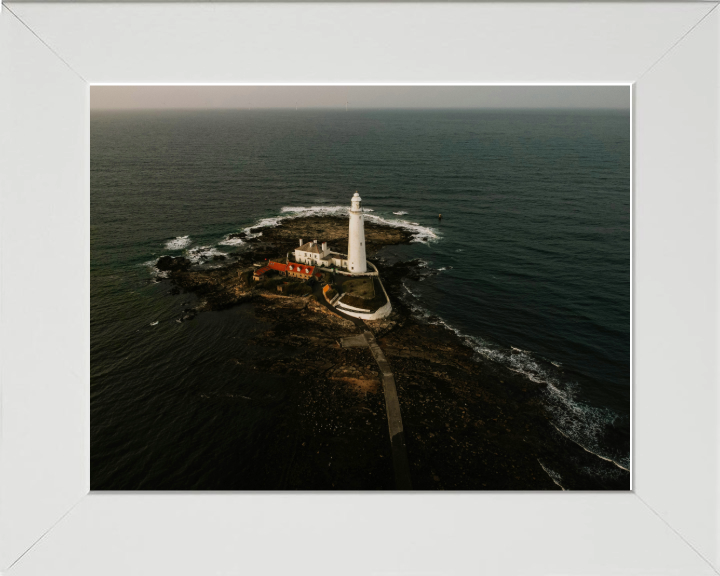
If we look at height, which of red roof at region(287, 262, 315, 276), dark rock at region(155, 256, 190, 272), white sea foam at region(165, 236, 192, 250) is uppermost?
white sea foam at region(165, 236, 192, 250)

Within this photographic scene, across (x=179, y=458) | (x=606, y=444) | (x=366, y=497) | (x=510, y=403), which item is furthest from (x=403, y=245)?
(x=366, y=497)

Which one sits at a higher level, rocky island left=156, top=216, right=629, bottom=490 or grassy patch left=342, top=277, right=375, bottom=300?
grassy patch left=342, top=277, right=375, bottom=300

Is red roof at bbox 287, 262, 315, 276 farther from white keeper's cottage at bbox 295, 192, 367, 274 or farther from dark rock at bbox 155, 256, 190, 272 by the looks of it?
dark rock at bbox 155, 256, 190, 272

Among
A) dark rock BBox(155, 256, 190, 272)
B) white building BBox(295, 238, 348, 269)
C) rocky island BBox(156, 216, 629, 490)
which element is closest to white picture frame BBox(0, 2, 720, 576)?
rocky island BBox(156, 216, 629, 490)

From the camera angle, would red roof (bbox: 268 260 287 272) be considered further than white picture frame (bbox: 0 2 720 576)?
Yes

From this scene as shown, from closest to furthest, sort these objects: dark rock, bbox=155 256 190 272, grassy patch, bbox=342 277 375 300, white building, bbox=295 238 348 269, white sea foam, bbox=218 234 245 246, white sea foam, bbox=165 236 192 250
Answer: grassy patch, bbox=342 277 375 300 < white building, bbox=295 238 348 269 < dark rock, bbox=155 256 190 272 < white sea foam, bbox=165 236 192 250 < white sea foam, bbox=218 234 245 246

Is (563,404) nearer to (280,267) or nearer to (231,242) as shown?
(280,267)

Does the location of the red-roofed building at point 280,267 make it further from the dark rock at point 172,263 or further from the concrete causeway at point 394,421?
the concrete causeway at point 394,421
